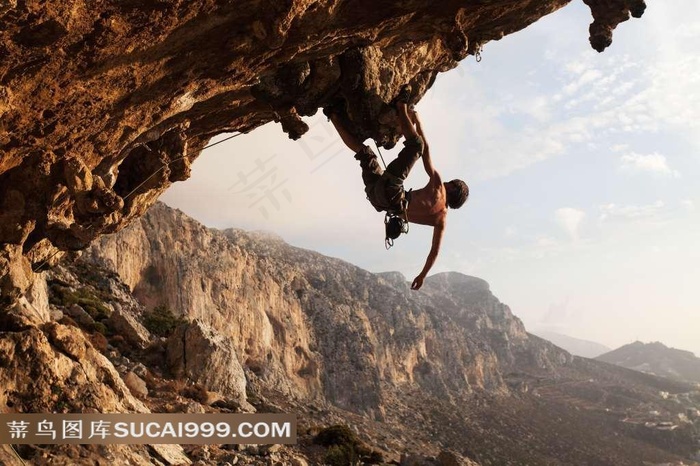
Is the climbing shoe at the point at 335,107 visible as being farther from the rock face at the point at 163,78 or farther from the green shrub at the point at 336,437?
the green shrub at the point at 336,437

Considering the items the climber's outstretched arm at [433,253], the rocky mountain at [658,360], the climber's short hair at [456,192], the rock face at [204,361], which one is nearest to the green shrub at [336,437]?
the rock face at [204,361]

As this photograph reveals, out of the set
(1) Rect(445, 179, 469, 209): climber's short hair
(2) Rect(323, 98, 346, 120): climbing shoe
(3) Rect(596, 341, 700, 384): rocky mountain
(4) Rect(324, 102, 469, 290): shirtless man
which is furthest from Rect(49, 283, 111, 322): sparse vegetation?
(3) Rect(596, 341, 700, 384): rocky mountain

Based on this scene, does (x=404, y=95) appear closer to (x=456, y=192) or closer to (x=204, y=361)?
(x=456, y=192)

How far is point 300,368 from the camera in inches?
1934

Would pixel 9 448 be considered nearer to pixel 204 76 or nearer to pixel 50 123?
pixel 50 123

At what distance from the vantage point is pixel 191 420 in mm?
10562

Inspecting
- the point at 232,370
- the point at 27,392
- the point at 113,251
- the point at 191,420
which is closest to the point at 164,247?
the point at 113,251

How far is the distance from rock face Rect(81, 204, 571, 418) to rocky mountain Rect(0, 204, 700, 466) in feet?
0.59

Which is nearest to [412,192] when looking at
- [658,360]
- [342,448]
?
[342,448]

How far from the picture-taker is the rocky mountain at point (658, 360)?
150 metres

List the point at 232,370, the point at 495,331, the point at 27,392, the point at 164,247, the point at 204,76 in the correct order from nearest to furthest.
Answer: the point at 204,76, the point at 27,392, the point at 232,370, the point at 164,247, the point at 495,331

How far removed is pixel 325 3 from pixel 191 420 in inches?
392

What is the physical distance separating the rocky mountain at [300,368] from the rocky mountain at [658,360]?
61721 mm

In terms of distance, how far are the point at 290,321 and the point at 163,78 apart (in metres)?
48.2
